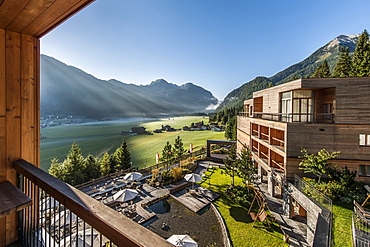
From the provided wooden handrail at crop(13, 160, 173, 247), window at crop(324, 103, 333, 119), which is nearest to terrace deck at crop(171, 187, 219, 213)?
window at crop(324, 103, 333, 119)

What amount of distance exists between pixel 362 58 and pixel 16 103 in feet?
137

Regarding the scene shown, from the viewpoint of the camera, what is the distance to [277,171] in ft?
37.2

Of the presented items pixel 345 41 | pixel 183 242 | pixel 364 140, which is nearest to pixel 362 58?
pixel 364 140

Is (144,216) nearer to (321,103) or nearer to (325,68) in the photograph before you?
(321,103)

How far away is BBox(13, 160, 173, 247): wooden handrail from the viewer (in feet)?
2.91

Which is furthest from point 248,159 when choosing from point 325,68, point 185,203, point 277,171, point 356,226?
point 325,68

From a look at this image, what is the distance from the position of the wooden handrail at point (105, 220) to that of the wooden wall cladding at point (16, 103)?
139 centimetres

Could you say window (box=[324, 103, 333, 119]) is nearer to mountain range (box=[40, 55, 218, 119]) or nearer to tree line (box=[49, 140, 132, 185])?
tree line (box=[49, 140, 132, 185])

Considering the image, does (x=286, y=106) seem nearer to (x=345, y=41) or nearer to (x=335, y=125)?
(x=335, y=125)

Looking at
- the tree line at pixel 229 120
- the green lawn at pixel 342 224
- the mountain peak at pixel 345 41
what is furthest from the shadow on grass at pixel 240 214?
the mountain peak at pixel 345 41

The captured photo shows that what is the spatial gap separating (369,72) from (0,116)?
36282mm

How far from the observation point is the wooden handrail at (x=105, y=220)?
0.89 m

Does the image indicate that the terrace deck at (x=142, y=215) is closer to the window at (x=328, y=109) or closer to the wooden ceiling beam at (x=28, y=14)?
the wooden ceiling beam at (x=28, y=14)

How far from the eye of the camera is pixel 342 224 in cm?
686
